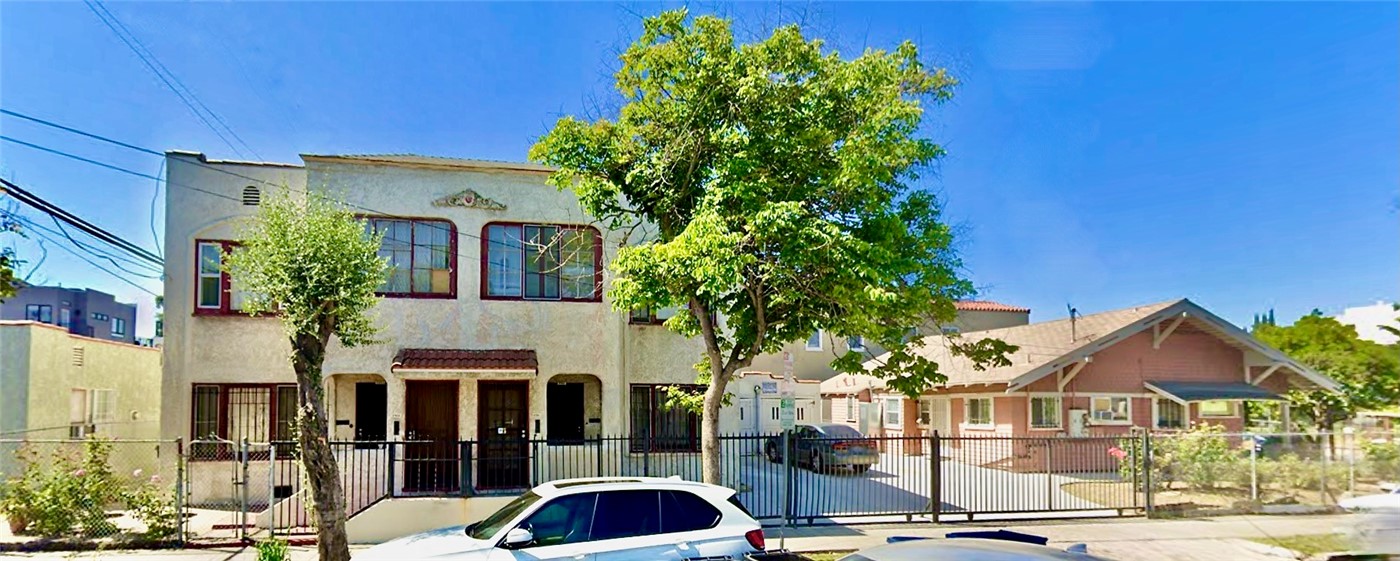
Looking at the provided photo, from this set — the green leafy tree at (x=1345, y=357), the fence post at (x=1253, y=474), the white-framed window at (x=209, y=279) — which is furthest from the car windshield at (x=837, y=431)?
the green leafy tree at (x=1345, y=357)

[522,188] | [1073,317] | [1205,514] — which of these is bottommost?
[1205,514]

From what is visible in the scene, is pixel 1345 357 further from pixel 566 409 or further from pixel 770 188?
pixel 566 409

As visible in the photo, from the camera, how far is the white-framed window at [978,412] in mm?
27000

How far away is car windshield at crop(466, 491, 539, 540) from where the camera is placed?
8445mm

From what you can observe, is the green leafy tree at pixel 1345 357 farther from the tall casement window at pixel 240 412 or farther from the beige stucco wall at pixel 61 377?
the beige stucco wall at pixel 61 377

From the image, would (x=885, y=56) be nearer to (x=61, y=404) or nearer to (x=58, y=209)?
(x=58, y=209)

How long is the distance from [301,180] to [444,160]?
9.79 ft

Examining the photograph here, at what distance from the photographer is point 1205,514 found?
15867 millimetres

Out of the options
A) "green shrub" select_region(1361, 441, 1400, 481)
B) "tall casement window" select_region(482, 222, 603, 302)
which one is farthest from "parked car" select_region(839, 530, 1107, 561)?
"tall casement window" select_region(482, 222, 603, 302)

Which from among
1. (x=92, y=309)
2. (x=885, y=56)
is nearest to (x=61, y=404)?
(x=885, y=56)

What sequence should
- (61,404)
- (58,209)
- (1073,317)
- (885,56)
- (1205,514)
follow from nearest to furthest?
(885,56) < (58,209) < (1205,514) < (61,404) < (1073,317)

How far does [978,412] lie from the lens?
27.7m

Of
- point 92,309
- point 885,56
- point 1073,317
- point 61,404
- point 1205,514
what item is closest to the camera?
point 885,56

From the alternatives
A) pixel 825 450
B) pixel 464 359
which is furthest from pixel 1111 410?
pixel 464 359
